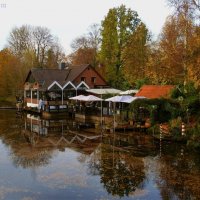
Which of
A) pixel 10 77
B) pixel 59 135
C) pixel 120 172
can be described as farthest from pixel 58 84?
pixel 120 172

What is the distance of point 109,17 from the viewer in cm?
4872

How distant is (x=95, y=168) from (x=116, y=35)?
3251cm

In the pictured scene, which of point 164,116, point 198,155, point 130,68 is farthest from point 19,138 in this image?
point 130,68

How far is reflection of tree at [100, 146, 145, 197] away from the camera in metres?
14.6

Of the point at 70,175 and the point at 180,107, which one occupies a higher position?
the point at 180,107

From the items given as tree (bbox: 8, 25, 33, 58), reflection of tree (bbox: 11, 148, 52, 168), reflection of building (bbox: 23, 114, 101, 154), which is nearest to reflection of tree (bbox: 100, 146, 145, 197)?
reflection of tree (bbox: 11, 148, 52, 168)

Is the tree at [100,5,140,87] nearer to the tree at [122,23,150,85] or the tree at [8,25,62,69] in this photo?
the tree at [122,23,150,85]

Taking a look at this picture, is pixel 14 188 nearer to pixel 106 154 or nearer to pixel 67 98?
pixel 106 154

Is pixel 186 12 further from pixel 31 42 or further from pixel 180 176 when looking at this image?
pixel 31 42

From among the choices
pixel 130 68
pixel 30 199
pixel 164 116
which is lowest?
pixel 30 199

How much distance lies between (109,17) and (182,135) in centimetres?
2850

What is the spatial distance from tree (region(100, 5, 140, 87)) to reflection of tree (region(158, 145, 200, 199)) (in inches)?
1129

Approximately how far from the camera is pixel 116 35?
47938 mm

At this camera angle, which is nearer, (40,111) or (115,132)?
(115,132)
